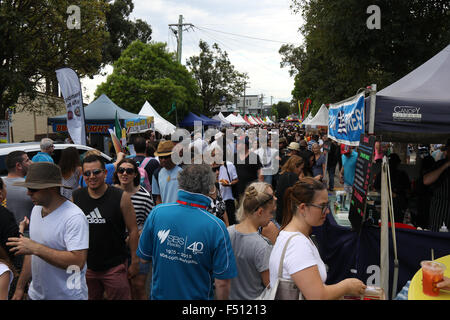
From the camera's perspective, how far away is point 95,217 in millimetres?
3328

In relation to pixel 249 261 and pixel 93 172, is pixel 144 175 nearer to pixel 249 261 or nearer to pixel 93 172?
pixel 93 172

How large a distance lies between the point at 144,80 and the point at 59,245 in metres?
26.2

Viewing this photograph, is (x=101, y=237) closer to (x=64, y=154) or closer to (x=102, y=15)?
(x=64, y=154)

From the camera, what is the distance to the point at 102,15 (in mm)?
17156

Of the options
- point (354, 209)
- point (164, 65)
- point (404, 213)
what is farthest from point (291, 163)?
point (164, 65)

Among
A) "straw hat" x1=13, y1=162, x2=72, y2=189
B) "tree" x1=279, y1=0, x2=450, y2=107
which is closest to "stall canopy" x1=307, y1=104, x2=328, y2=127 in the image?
"tree" x1=279, y1=0, x2=450, y2=107

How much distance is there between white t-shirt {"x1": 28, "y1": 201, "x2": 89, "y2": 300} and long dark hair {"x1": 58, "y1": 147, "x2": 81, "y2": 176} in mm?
2723

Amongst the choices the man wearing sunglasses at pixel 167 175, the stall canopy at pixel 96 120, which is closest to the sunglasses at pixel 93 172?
the man wearing sunglasses at pixel 167 175

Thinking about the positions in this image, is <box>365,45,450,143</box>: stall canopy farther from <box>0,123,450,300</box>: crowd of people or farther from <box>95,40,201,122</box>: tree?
<box>95,40,201,122</box>: tree

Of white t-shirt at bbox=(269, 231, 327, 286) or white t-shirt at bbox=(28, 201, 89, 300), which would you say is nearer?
white t-shirt at bbox=(269, 231, 327, 286)

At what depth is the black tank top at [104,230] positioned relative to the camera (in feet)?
10.9

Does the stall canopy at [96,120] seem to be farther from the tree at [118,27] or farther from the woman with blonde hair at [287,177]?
the tree at [118,27]

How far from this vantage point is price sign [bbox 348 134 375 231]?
3.86 metres
